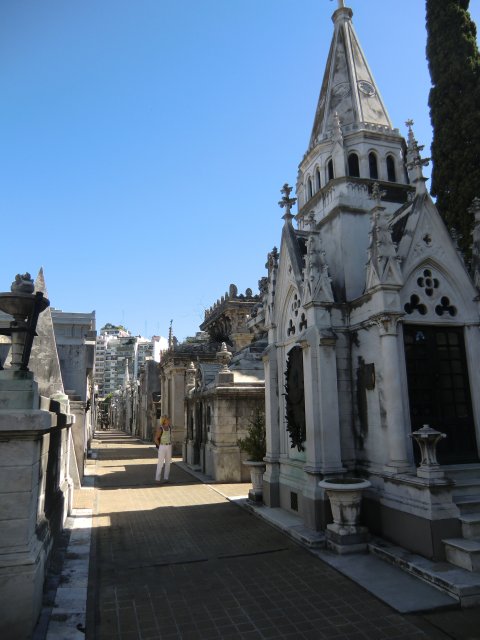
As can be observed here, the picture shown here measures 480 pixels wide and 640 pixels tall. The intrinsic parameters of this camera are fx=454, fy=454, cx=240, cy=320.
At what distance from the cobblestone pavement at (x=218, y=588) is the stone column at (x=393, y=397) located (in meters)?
2.06

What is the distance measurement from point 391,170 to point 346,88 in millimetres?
2645

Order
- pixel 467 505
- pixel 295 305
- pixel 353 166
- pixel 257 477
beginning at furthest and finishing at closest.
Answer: pixel 257 477 < pixel 353 166 < pixel 295 305 < pixel 467 505

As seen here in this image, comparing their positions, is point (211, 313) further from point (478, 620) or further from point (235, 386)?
point (478, 620)

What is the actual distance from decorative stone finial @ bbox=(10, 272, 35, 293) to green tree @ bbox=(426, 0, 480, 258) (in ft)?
43.7

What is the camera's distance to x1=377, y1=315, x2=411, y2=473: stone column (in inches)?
292

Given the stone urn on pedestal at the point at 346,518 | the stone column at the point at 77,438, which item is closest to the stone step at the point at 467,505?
the stone urn on pedestal at the point at 346,518

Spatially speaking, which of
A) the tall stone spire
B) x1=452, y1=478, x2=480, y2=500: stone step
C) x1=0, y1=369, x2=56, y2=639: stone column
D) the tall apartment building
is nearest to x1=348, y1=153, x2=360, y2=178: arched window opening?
the tall stone spire

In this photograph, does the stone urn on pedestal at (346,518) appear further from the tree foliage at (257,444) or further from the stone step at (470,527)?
the tree foliage at (257,444)

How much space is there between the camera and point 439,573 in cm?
584

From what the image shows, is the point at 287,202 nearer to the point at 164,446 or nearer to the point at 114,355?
the point at 164,446

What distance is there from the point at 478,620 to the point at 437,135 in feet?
53.9

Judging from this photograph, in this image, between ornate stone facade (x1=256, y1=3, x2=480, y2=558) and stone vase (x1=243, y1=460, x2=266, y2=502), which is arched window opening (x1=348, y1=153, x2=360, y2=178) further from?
stone vase (x1=243, y1=460, x2=266, y2=502)

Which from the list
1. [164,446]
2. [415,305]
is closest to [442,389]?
[415,305]

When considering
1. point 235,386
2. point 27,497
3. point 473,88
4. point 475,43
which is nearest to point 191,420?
point 235,386
